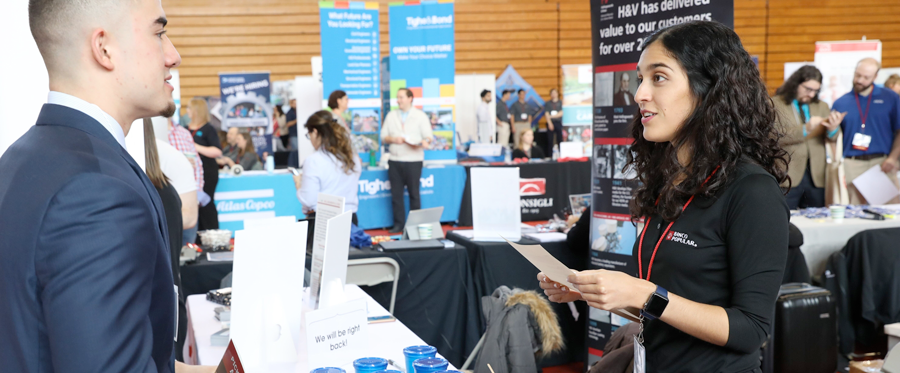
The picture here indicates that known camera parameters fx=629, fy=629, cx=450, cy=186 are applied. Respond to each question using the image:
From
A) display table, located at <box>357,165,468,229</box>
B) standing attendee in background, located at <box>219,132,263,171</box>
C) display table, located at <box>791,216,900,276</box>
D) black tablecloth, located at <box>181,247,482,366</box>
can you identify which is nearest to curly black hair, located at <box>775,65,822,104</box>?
display table, located at <box>791,216,900,276</box>

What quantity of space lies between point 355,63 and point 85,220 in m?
6.96

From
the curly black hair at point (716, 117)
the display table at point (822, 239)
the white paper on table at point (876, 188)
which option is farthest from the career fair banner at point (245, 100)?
the curly black hair at point (716, 117)

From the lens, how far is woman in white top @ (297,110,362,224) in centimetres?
434

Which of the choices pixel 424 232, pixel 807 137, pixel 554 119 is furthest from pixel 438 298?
pixel 554 119

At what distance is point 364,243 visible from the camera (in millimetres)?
3713

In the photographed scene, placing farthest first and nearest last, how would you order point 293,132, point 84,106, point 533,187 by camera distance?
point 293,132, point 533,187, point 84,106

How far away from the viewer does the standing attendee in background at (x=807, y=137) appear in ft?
16.3

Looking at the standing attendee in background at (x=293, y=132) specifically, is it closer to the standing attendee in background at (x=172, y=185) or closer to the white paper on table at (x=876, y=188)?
the standing attendee in background at (x=172, y=185)

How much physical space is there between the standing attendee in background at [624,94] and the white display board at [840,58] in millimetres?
6670

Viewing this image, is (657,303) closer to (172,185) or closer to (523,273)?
(172,185)

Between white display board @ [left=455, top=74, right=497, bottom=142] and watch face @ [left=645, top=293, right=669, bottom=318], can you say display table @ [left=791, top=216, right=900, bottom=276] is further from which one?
white display board @ [left=455, top=74, right=497, bottom=142]

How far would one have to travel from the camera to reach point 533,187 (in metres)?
7.44

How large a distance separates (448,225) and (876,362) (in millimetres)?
5058

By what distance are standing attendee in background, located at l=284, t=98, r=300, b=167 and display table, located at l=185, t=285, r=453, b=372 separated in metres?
6.82
